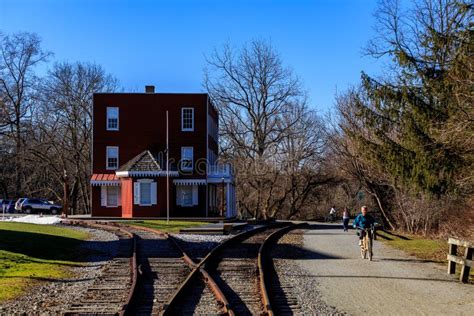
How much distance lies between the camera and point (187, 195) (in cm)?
4856

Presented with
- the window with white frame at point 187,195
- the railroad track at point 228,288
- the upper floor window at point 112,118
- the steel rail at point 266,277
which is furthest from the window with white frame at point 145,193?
the railroad track at point 228,288

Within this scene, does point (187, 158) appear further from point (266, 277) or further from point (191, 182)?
point (266, 277)

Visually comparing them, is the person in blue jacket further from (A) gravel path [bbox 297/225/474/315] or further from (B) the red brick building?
(B) the red brick building

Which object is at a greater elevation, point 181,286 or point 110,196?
point 110,196

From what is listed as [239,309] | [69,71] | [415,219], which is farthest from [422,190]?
[69,71]

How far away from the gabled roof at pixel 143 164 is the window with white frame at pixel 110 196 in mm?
2327

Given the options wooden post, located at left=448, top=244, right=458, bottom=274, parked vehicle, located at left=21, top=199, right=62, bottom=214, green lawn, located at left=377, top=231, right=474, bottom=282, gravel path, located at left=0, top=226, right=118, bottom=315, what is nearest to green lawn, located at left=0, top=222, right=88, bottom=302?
gravel path, located at left=0, top=226, right=118, bottom=315

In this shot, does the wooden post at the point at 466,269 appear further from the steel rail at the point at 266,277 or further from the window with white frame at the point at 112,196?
the window with white frame at the point at 112,196

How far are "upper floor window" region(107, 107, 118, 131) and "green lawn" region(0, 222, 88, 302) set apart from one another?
23.7 metres

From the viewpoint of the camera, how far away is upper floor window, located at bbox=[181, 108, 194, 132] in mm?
49156

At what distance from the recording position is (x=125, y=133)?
162 feet

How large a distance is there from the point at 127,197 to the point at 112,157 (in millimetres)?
5040

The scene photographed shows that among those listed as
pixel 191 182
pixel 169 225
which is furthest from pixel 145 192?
pixel 169 225

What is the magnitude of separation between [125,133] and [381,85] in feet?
97.1
